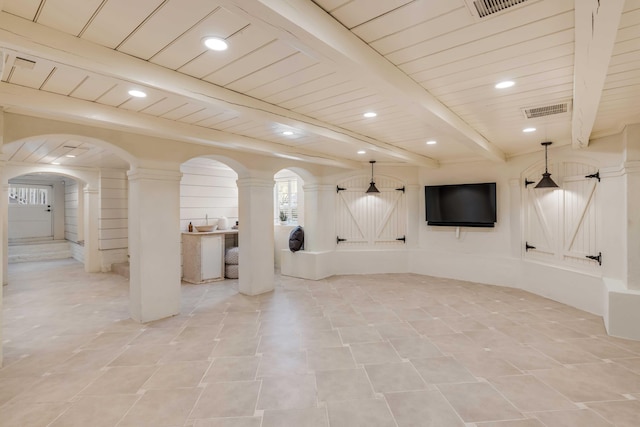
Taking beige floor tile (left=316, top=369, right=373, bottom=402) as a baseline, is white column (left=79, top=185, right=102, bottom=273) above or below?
above

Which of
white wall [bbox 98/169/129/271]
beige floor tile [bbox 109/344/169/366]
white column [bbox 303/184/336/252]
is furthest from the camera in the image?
white wall [bbox 98/169/129/271]

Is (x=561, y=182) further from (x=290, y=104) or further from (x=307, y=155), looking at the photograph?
(x=290, y=104)

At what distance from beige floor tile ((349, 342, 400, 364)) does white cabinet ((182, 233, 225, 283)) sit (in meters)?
3.79

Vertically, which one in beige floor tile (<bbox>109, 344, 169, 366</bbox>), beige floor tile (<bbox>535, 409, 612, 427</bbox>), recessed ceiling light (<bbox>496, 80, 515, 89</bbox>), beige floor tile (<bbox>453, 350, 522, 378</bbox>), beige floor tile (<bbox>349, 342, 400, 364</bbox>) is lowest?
beige floor tile (<bbox>535, 409, 612, 427</bbox>)

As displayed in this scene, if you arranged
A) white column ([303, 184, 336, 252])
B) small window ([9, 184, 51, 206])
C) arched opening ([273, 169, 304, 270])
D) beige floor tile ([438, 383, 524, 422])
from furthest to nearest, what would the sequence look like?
1. small window ([9, 184, 51, 206])
2. arched opening ([273, 169, 304, 270])
3. white column ([303, 184, 336, 252])
4. beige floor tile ([438, 383, 524, 422])

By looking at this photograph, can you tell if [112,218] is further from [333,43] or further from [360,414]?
[333,43]

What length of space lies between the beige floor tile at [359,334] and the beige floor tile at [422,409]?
0.93 meters

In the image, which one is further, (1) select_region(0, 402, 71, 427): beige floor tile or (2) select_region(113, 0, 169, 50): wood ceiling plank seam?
(1) select_region(0, 402, 71, 427): beige floor tile

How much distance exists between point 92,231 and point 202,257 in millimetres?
3203

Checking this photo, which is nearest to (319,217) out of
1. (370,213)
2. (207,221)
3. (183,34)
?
(370,213)

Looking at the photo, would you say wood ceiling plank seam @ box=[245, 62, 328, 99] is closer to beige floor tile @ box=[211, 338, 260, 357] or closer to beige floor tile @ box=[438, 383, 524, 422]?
Answer: beige floor tile @ box=[211, 338, 260, 357]

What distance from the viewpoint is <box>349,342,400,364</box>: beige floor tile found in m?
2.78

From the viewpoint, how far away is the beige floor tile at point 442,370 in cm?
246

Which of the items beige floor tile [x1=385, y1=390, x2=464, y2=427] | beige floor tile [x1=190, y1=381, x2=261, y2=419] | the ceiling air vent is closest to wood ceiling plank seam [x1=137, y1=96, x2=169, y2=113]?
the ceiling air vent
